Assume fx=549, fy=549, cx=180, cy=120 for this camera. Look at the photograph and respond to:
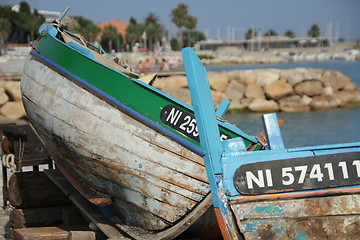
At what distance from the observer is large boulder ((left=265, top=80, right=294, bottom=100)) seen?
26.7m

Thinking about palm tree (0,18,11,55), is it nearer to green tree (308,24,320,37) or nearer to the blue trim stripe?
the blue trim stripe

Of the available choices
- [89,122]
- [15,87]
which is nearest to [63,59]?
[89,122]

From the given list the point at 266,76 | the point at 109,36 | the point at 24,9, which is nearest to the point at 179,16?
the point at 109,36

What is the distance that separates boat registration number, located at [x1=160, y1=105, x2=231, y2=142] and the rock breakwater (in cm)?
1929

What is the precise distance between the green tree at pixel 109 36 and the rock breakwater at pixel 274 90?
47142mm

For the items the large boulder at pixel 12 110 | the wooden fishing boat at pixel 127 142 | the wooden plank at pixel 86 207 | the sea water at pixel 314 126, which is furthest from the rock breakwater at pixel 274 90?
the wooden fishing boat at pixel 127 142

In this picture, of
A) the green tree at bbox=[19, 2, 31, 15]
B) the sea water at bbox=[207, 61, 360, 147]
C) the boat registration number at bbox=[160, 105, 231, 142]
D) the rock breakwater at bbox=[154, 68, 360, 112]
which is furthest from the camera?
the green tree at bbox=[19, 2, 31, 15]

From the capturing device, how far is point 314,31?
10988 cm

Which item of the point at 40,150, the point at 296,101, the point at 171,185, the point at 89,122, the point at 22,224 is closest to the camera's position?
the point at 171,185

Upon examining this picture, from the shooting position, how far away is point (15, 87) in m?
22.8

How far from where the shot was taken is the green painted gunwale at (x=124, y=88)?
18.0ft

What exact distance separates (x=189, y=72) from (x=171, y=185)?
4.44ft

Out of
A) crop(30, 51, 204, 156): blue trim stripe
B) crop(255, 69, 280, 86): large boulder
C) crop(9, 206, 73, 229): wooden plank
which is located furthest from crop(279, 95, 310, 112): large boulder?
crop(30, 51, 204, 156): blue trim stripe

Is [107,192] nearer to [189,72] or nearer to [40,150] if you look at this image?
[189,72]
